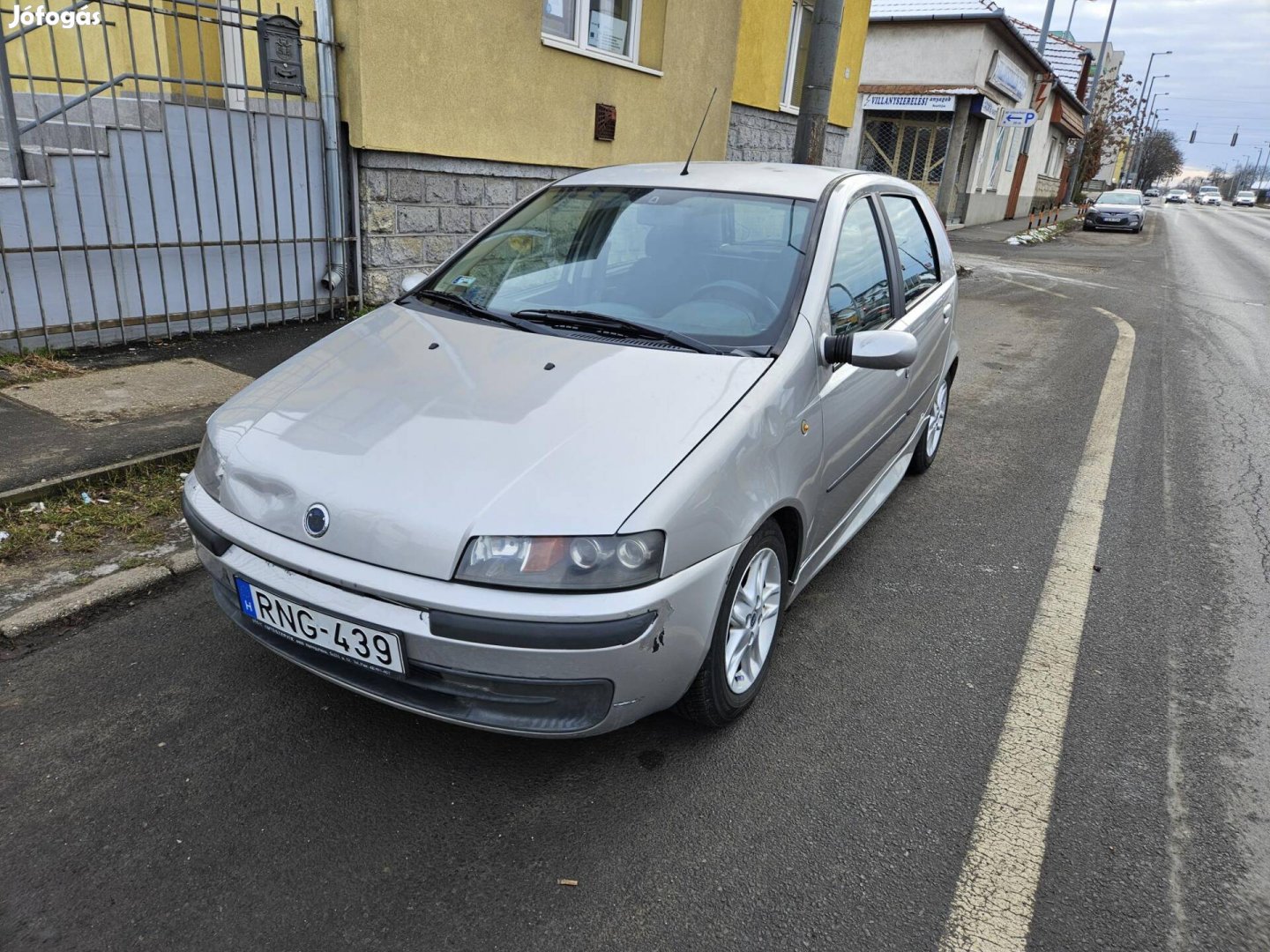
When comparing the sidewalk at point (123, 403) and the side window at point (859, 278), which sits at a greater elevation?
the side window at point (859, 278)

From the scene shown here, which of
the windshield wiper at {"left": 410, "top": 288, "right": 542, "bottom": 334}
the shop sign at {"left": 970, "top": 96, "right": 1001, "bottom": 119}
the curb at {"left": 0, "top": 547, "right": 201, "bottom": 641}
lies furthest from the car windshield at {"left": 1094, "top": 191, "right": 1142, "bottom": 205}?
the curb at {"left": 0, "top": 547, "right": 201, "bottom": 641}

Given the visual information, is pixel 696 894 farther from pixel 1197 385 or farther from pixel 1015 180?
pixel 1015 180

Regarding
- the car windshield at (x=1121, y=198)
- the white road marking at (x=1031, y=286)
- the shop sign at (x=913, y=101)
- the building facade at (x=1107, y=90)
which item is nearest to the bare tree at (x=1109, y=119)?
the building facade at (x=1107, y=90)

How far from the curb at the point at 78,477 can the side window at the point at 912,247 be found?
11.5ft

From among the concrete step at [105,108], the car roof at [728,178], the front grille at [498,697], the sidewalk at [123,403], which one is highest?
the concrete step at [105,108]

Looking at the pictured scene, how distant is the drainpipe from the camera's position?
21.0 ft

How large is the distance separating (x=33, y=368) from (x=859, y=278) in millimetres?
4785

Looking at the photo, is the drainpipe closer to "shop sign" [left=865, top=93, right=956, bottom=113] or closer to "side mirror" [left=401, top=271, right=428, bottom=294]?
"side mirror" [left=401, top=271, right=428, bottom=294]

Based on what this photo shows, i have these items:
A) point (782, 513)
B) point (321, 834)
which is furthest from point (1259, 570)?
point (321, 834)

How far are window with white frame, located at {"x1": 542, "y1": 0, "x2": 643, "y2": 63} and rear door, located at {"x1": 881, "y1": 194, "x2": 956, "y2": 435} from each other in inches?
202

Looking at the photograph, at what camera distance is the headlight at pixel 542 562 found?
2.10 m

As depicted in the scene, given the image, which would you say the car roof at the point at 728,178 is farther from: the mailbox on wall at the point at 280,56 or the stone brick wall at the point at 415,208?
the stone brick wall at the point at 415,208

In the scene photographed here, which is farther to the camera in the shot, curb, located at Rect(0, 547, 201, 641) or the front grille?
curb, located at Rect(0, 547, 201, 641)

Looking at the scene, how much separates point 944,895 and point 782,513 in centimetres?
113
